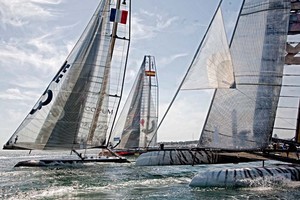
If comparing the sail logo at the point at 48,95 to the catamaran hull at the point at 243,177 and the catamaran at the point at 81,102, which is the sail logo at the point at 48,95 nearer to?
the catamaran at the point at 81,102

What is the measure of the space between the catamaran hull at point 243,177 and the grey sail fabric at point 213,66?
4.14 metres

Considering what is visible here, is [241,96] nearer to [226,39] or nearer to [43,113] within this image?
[226,39]

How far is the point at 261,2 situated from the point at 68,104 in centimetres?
1446

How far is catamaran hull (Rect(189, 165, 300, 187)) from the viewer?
48.0ft

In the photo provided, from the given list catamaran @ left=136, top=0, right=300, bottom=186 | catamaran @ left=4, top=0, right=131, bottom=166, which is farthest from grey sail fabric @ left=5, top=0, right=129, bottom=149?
catamaran @ left=136, top=0, right=300, bottom=186

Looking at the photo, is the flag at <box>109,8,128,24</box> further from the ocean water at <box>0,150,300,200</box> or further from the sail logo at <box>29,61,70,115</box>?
the ocean water at <box>0,150,300,200</box>

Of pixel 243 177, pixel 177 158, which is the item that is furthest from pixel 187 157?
pixel 243 177

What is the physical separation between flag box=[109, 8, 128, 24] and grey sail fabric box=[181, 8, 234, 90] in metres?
11.3

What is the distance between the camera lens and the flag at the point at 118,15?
27938 mm

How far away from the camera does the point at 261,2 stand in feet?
62.3

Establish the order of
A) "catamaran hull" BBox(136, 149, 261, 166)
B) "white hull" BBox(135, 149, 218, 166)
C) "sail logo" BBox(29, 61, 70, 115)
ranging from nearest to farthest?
1. "catamaran hull" BBox(136, 149, 261, 166)
2. "white hull" BBox(135, 149, 218, 166)
3. "sail logo" BBox(29, 61, 70, 115)

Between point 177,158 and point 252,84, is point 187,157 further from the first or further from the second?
point 252,84

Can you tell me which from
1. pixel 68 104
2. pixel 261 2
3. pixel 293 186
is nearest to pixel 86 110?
pixel 68 104

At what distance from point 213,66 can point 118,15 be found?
12.7 meters
